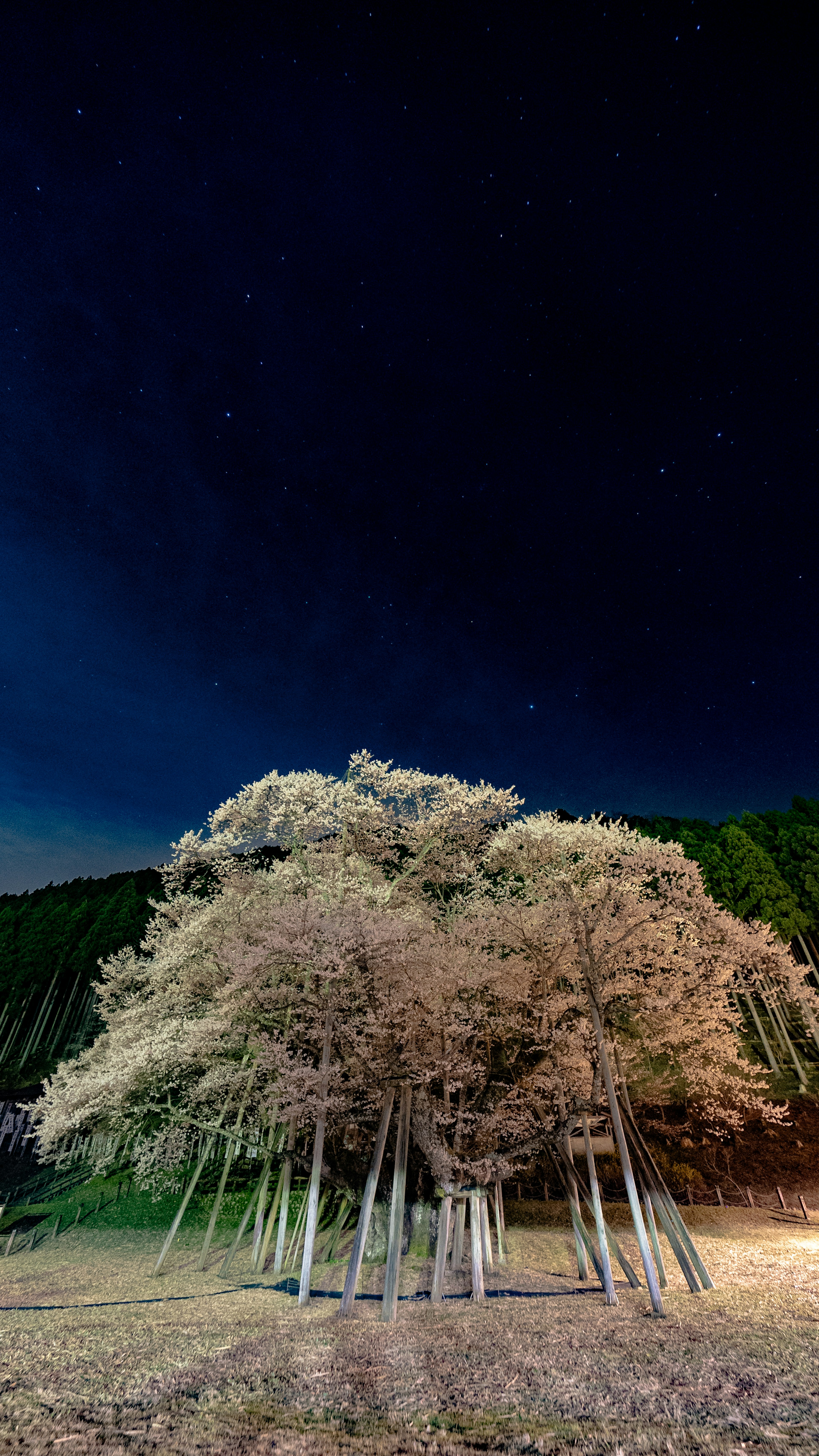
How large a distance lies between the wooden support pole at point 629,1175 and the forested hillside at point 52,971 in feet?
153

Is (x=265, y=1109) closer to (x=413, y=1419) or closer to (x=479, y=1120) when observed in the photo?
(x=479, y=1120)

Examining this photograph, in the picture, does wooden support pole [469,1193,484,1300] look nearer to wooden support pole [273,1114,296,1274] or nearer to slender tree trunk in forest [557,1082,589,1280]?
slender tree trunk in forest [557,1082,589,1280]

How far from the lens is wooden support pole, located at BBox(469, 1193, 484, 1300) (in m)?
13.5

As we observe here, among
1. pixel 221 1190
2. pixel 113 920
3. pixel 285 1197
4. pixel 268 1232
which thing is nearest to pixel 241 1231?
pixel 268 1232

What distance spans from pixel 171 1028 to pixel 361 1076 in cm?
665

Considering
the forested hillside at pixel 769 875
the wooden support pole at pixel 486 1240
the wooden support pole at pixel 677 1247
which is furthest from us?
the forested hillside at pixel 769 875

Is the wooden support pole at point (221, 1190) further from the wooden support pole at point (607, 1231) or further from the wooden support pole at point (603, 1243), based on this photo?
the wooden support pole at point (603, 1243)

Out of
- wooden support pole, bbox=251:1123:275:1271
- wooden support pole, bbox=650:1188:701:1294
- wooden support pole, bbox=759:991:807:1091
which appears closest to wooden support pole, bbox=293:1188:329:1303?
wooden support pole, bbox=251:1123:275:1271

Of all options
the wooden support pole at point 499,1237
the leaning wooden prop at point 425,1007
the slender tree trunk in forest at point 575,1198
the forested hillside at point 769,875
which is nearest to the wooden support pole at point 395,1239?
the leaning wooden prop at point 425,1007

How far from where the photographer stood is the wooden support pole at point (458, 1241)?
17828 mm

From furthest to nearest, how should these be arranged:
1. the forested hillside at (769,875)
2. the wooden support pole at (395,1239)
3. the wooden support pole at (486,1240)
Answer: the forested hillside at (769,875)
the wooden support pole at (486,1240)
the wooden support pole at (395,1239)

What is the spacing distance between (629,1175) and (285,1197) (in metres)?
11.0

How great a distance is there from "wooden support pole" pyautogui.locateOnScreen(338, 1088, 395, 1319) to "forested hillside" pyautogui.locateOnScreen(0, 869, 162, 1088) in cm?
4280

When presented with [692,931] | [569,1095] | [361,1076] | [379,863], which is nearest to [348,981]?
[361,1076]
